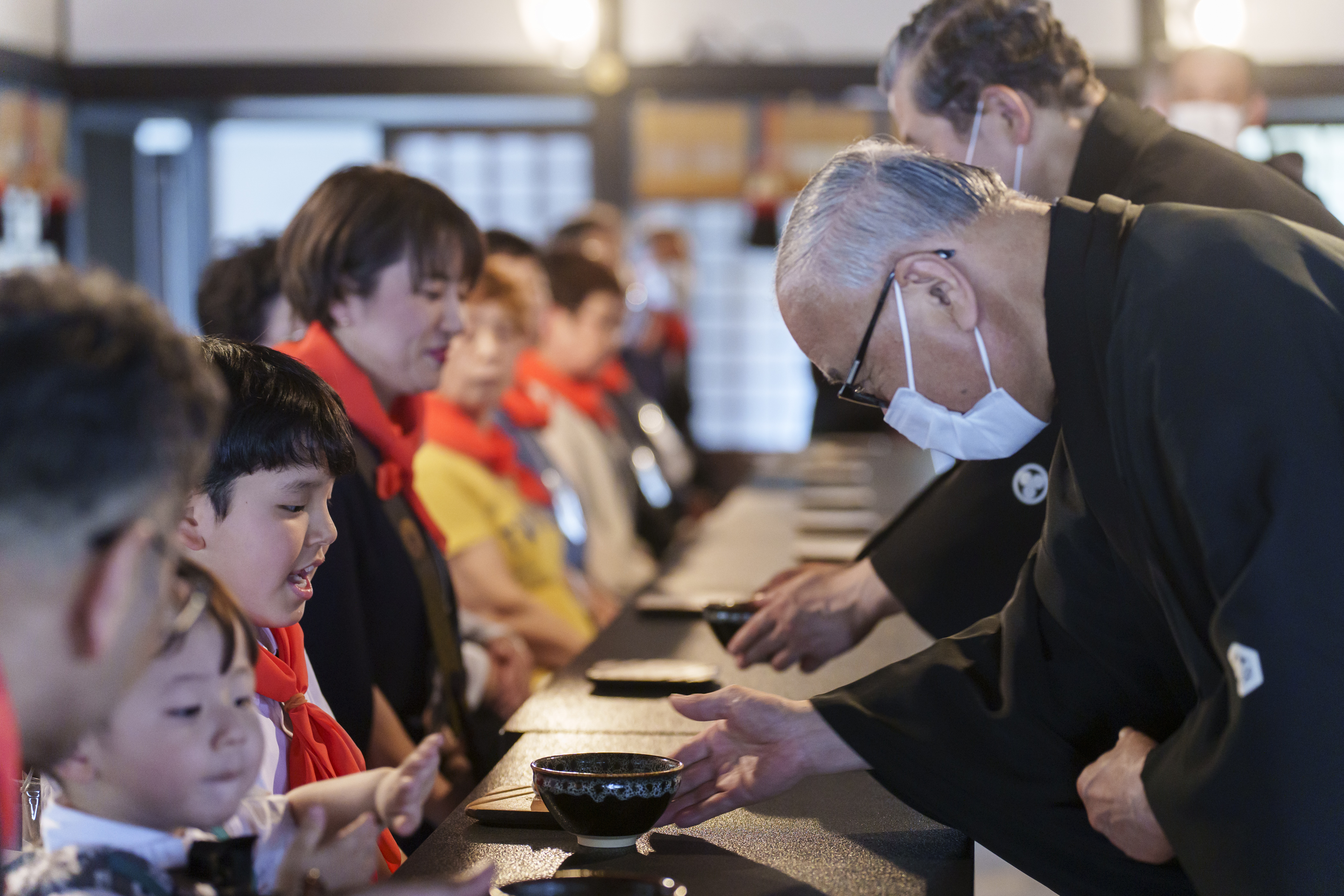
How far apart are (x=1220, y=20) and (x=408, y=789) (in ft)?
22.0

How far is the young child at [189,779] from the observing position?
0.91 m

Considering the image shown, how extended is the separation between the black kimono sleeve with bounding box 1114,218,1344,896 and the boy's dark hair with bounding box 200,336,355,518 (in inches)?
30.8

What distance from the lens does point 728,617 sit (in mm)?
1818

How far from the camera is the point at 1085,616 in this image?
4.64 feet

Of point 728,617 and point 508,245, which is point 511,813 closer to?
point 728,617

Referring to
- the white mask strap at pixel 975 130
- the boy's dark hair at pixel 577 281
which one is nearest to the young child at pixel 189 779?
the white mask strap at pixel 975 130

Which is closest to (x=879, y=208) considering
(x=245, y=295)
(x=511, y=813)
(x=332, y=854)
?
(x=511, y=813)

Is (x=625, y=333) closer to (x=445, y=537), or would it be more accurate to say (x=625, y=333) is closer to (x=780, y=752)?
(x=445, y=537)

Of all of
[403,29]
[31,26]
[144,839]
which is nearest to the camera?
[144,839]

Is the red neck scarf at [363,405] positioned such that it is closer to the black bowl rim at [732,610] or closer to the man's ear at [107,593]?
the black bowl rim at [732,610]

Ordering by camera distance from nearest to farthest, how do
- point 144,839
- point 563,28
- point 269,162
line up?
1. point 144,839
2. point 563,28
3. point 269,162

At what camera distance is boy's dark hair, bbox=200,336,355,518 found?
1.31 meters

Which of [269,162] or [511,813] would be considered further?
[269,162]

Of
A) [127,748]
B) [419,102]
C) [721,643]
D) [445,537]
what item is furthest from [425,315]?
[419,102]
